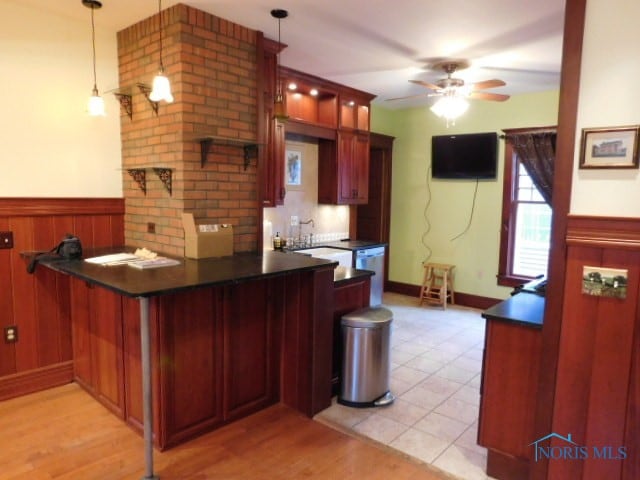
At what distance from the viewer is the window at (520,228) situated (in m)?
5.23

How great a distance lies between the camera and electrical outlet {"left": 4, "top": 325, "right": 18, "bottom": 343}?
2.98 metres

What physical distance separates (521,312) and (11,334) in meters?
3.29

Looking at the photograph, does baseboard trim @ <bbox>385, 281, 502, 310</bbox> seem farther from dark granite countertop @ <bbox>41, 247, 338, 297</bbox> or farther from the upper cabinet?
dark granite countertop @ <bbox>41, 247, 338, 297</bbox>

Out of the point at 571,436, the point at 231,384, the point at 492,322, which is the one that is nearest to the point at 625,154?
the point at 492,322

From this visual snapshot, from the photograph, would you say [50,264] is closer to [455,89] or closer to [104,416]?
[104,416]

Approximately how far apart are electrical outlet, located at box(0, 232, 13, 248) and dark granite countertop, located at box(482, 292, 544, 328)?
9.99 feet

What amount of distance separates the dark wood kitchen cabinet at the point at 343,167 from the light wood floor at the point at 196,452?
2929 mm

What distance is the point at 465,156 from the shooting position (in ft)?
18.2

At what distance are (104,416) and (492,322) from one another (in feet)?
8.01

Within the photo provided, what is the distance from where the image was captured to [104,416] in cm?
278

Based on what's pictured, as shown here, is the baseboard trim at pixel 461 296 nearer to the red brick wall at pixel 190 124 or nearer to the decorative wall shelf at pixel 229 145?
the red brick wall at pixel 190 124

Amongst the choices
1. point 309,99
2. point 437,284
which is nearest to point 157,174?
point 309,99

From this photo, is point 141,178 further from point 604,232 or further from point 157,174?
point 604,232

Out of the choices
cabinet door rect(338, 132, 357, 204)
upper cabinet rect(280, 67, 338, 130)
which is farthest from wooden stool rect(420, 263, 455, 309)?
upper cabinet rect(280, 67, 338, 130)
